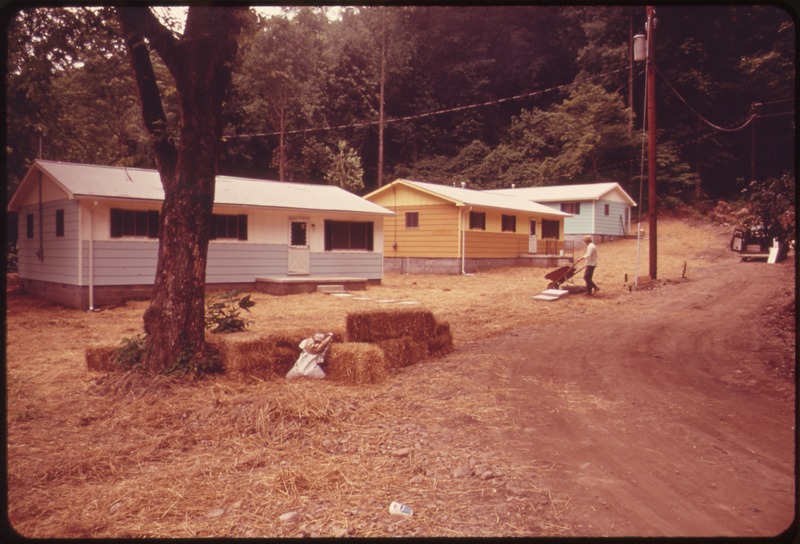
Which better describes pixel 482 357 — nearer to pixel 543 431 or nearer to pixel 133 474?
pixel 543 431

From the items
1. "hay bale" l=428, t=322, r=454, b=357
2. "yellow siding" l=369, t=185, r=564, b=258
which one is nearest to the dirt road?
"hay bale" l=428, t=322, r=454, b=357

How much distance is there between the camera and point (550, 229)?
98.4 feet

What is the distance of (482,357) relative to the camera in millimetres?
8383

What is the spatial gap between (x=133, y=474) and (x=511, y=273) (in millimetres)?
20863

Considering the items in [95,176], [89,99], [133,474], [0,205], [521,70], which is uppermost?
[521,70]

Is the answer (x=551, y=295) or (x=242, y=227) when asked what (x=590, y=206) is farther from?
(x=242, y=227)

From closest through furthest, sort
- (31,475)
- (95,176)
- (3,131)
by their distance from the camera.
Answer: (3,131)
(31,475)
(95,176)

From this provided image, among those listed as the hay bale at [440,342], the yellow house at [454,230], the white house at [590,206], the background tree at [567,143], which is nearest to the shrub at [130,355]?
the hay bale at [440,342]

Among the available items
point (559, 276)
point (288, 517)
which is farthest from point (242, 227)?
point (288, 517)

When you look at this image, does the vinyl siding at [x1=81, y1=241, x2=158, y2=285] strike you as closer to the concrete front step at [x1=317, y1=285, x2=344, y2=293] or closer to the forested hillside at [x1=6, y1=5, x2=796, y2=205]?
the concrete front step at [x1=317, y1=285, x2=344, y2=293]

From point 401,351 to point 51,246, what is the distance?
13139 millimetres

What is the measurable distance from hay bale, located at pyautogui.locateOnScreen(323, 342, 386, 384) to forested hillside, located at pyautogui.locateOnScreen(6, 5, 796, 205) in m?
16.8

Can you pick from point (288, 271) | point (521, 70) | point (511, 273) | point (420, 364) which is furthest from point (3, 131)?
point (521, 70)

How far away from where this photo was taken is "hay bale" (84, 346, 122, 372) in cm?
725
